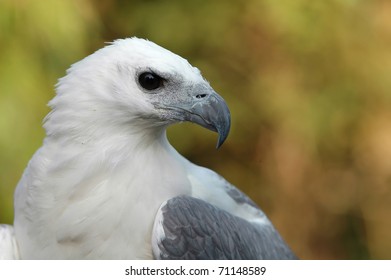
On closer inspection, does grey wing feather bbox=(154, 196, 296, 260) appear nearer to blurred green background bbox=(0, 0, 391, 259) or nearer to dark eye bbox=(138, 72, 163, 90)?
dark eye bbox=(138, 72, 163, 90)

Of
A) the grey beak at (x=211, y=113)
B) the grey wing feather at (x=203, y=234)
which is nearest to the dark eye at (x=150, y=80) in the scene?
the grey beak at (x=211, y=113)

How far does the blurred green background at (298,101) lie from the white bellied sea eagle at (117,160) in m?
1.95

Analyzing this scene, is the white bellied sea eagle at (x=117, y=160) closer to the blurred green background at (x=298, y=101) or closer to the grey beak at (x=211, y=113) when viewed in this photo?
the grey beak at (x=211, y=113)

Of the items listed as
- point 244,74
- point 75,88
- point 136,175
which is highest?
point 244,74

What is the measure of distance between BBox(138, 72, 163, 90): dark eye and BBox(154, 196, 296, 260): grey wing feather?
43 cm

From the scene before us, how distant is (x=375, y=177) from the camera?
5430 millimetres

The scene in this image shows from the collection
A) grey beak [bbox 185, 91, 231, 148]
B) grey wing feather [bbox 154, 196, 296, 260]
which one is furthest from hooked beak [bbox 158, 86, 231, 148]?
grey wing feather [bbox 154, 196, 296, 260]

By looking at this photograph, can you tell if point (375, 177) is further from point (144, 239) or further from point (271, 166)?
point (144, 239)

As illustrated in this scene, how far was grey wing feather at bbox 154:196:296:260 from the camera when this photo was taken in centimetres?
261

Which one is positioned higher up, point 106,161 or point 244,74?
point 244,74

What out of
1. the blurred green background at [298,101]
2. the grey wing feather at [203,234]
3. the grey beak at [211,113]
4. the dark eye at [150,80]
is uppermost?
the blurred green background at [298,101]

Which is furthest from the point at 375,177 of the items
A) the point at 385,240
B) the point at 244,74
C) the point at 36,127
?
the point at 36,127

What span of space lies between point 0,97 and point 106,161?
186 centimetres

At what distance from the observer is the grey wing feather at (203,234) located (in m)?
2.61
